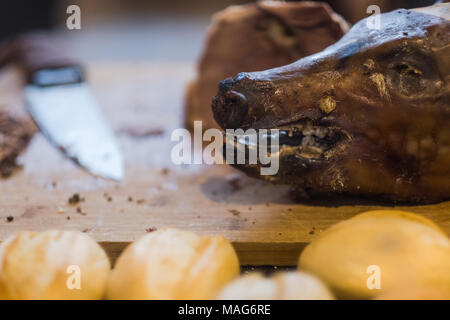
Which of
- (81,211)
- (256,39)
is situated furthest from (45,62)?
(81,211)

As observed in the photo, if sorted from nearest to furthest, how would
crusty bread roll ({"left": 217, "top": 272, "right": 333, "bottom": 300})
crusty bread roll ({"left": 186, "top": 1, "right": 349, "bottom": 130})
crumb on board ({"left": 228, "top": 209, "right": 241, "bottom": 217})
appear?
1. crusty bread roll ({"left": 217, "top": 272, "right": 333, "bottom": 300})
2. crumb on board ({"left": 228, "top": 209, "right": 241, "bottom": 217})
3. crusty bread roll ({"left": 186, "top": 1, "right": 349, "bottom": 130})

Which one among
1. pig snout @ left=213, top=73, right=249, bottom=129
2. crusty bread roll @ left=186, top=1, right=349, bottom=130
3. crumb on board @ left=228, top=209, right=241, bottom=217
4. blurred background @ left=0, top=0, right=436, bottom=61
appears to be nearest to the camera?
pig snout @ left=213, top=73, right=249, bottom=129

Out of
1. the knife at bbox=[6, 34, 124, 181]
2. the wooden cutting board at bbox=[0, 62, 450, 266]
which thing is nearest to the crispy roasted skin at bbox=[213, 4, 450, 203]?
the wooden cutting board at bbox=[0, 62, 450, 266]

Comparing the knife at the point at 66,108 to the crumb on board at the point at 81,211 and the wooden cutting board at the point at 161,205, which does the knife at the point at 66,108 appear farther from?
the crumb on board at the point at 81,211

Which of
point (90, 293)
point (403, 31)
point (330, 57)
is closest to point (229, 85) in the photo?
point (330, 57)

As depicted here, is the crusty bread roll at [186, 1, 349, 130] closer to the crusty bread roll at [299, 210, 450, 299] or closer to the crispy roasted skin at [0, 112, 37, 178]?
the crispy roasted skin at [0, 112, 37, 178]
